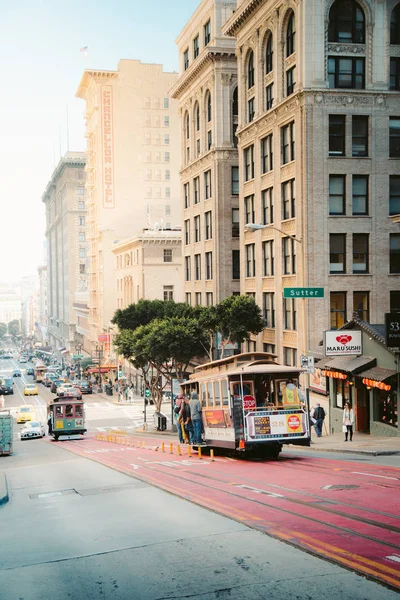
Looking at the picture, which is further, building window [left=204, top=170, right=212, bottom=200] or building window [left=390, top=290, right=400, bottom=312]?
building window [left=204, top=170, right=212, bottom=200]

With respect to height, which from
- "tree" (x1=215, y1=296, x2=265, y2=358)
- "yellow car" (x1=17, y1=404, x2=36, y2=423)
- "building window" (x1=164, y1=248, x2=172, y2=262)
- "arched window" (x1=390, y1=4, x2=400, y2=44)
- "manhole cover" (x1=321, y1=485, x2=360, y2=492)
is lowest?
"yellow car" (x1=17, y1=404, x2=36, y2=423)

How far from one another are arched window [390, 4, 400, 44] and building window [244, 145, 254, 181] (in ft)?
44.0

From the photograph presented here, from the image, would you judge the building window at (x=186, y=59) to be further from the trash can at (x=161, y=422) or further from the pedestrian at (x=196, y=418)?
the pedestrian at (x=196, y=418)

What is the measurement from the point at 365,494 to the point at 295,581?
618 centimetres

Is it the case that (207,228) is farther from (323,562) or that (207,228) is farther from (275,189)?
(323,562)

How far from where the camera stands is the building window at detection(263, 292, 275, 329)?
51938 mm

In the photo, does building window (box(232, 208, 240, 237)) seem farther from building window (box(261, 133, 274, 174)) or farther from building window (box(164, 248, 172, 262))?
building window (box(164, 248, 172, 262))

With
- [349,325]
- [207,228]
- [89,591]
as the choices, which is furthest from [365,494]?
[207,228]

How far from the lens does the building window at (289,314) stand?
4778 cm

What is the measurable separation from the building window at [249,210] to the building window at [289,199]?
249 inches

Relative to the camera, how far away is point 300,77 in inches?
1786

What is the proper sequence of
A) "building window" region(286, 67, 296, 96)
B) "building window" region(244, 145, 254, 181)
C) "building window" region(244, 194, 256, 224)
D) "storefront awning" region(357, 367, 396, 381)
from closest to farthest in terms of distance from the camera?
"storefront awning" region(357, 367, 396, 381)
"building window" region(286, 67, 296, 96)
"building window" region(244, 145, 254, 181)
"building window" region(244, 194, 256, 224)

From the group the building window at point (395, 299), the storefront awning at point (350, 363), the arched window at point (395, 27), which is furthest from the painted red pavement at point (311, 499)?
the arched window at point (395, 27)

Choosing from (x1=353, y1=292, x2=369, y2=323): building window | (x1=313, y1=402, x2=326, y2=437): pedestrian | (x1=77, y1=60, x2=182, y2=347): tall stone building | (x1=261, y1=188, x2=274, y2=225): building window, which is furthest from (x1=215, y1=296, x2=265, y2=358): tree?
(x1=77, y1=60, x2=182, y2=347): tall stone building
